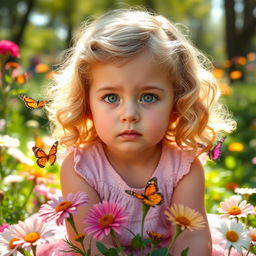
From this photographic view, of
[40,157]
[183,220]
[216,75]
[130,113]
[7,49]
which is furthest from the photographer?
[216,75]

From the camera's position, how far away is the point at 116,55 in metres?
1.59

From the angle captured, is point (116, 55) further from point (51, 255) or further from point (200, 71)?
point (51, 255)

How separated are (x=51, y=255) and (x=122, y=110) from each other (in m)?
0.59

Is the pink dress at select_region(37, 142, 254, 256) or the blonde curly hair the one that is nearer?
the blonde curly hair

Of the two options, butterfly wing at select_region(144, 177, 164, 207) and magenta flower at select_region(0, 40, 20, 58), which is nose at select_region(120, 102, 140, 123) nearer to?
butterfly wing at select_region(144, 177, 164, 207)

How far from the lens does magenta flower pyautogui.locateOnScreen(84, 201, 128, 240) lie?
4.08 feet

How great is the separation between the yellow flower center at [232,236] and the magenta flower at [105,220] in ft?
0.93

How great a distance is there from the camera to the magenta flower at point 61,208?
4.13ft

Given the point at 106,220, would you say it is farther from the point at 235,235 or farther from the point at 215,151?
the point at 215,151

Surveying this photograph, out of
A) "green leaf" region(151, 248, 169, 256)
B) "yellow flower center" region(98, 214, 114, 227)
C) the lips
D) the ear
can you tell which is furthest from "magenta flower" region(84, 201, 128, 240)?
the ear

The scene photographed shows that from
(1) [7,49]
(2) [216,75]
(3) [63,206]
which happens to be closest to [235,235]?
(3) [63,206]

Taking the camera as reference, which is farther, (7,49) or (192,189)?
(7,49)

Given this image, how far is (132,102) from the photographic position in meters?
1.58

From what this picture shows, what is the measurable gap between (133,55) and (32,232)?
0.61m
